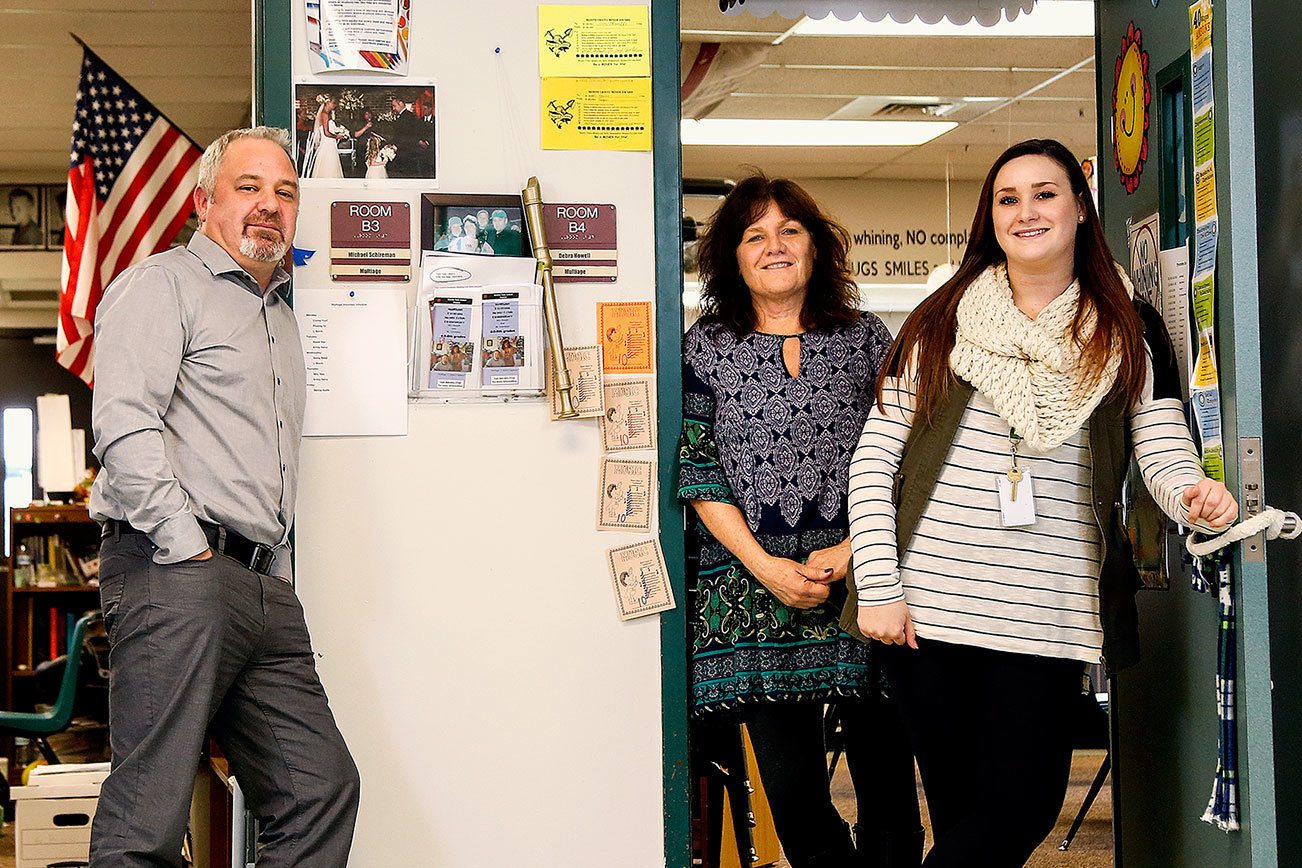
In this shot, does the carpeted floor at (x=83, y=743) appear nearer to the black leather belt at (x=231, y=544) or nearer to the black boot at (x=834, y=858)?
the black leather belt at (x=231, y=544)

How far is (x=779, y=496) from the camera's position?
8.88 feet

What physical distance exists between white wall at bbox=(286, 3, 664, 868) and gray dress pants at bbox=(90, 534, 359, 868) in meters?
0.27

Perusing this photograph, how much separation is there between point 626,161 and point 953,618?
1.23m

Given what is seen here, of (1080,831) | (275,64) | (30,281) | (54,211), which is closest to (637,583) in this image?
(275,64)

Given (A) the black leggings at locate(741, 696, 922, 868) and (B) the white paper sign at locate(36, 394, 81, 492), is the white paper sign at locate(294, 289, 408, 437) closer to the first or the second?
(A) the black leggings at locate(741, 696, 922, 868)

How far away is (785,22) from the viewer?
19.3 feet

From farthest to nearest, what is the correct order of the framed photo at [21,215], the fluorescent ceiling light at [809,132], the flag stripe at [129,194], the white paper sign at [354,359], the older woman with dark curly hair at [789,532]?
the framed photo at [21,215] → the fluorescent ceiling light at [809,132] → the flag stripe at [129,194] → the white paper sign at [354,359] → the older woman with dark curly hair at [789,532]

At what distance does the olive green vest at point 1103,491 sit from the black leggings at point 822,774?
349mm

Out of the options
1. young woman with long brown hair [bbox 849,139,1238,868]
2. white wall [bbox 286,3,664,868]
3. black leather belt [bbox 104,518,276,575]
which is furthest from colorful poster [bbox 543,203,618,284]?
black leather belt [bbox 104,518,276,575]

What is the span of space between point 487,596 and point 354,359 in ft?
1.93

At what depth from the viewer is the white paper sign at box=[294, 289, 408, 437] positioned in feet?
9.23

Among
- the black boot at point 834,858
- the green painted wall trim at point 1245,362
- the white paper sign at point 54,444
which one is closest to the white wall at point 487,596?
the black boot at point 834,858

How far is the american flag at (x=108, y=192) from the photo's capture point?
5.33 metres

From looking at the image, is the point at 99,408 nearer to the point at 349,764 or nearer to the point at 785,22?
the point at 349,764
